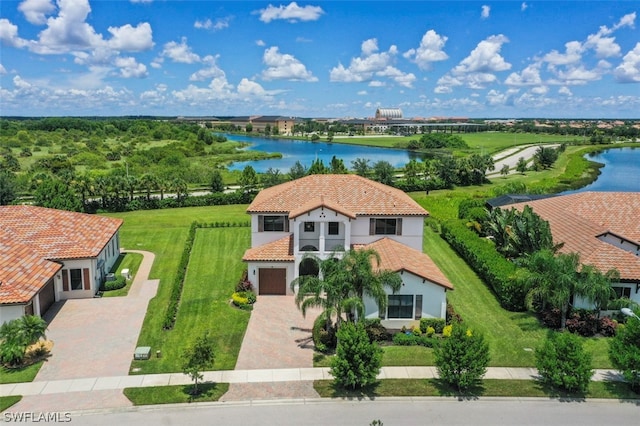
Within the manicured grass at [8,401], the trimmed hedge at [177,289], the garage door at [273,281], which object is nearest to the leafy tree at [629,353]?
the garage door at [273,281]

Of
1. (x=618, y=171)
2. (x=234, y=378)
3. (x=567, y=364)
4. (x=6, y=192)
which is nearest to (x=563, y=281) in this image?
(x=567, y=364)

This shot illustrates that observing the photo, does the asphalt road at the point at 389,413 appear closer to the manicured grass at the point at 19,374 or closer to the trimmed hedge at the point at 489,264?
the manicured grass at the point at 19,374

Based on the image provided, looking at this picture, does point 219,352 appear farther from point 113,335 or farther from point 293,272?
point 293,272

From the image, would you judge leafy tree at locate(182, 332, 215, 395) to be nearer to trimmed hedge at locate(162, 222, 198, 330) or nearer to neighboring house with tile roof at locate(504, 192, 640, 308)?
trimmed hedge at locate(162, 222, 198, 330)

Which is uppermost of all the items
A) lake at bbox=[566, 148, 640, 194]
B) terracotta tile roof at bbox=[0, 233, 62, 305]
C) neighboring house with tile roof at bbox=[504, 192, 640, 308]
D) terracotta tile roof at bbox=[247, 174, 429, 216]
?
terracotta tile roof at bbox=[247, 174, 429, 216]

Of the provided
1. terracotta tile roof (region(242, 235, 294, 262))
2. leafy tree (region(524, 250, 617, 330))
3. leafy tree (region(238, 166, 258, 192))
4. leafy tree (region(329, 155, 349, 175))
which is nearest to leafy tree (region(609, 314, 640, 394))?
leafy tree (region(524, 250, 617, 330))

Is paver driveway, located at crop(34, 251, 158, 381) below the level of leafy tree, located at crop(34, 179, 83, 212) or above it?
below

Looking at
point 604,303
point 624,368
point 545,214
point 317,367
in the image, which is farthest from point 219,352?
point 545,214
